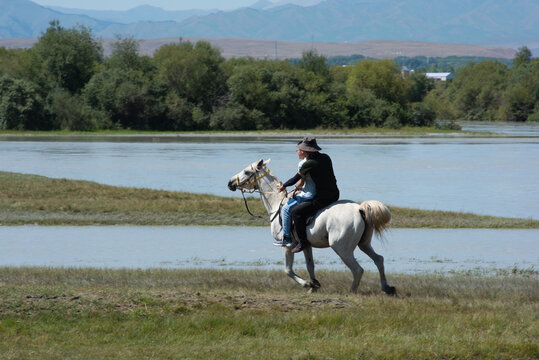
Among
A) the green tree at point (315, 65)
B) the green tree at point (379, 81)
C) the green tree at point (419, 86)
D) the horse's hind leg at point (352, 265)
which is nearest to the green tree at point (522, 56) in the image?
the green tree at point (419, 86)

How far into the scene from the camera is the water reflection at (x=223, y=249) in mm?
14977

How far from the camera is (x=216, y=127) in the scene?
87.7 m

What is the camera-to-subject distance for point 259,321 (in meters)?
8.97

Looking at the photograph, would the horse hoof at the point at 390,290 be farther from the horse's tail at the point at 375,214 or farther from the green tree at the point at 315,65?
the green tree at the point at 315,65

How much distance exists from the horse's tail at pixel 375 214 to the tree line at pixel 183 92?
237 feet

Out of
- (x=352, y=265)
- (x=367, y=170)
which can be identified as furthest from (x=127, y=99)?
(x=352, y=265)

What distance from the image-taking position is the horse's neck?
11883mm

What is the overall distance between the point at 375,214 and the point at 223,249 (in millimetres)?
6536

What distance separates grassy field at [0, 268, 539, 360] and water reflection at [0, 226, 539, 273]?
321 centimetres

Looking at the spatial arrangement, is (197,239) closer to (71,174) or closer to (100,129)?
(71,174)

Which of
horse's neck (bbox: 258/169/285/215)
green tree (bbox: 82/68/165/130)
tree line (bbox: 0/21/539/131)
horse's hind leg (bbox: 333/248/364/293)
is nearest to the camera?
horse's hind leg (bbox: 333/248/364/293)

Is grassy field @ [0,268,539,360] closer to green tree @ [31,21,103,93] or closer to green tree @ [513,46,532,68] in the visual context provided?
green tree @ [31,21,103,93]

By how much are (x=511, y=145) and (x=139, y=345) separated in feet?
188

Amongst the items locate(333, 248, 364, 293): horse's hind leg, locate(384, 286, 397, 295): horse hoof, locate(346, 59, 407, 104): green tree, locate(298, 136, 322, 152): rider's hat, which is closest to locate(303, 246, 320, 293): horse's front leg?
locate(333, 248, 364, 293): horse's hind leg
